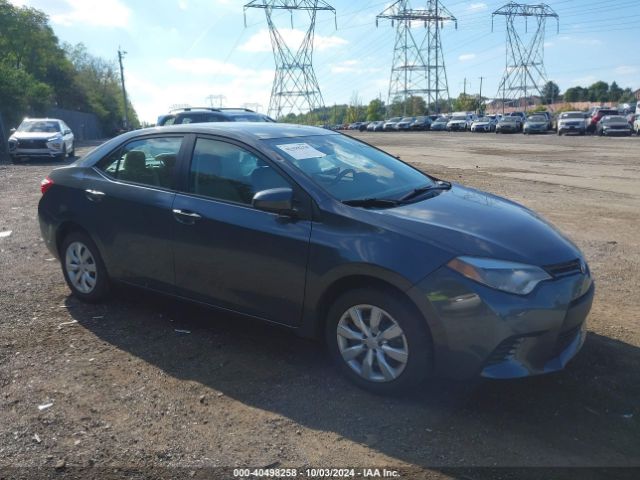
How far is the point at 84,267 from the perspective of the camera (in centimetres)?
536

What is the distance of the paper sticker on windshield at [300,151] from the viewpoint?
170 inches

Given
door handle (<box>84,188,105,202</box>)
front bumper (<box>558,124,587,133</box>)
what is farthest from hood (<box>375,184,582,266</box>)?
front bumper (<box>558,124,587,133</box>)

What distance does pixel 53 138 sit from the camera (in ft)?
73.2

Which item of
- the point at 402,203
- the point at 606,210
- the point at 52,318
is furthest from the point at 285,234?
the point at 606,210

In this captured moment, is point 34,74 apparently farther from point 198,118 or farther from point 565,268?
point 565,268

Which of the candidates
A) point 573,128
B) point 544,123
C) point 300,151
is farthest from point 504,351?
point 544,123

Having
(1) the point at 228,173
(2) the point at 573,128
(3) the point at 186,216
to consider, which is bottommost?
(2) the point at 573,128

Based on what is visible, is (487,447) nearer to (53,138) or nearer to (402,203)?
(402,203)

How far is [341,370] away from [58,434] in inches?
67.9

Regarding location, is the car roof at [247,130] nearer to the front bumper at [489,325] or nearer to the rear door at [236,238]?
the rear door at [236,238]

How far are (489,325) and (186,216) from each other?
2364mm

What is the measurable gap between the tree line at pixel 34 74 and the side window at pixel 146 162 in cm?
3030

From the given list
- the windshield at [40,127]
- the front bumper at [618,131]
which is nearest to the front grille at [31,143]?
the windshield at [40,127]

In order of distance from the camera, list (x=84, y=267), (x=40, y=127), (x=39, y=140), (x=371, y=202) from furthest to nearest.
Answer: (x=40, y=127) → (x=39, y=140) → (x=84, y=267) → (x=371, y=202)
